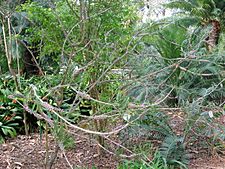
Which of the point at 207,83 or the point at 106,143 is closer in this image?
the point at 106,143

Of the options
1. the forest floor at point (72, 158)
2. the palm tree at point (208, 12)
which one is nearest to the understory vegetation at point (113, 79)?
the forest floor at point (72, 158)

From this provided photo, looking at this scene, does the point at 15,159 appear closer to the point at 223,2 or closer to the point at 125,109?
the point at 125,109

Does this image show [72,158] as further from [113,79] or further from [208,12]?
[208,12]

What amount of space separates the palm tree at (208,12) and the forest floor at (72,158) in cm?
540

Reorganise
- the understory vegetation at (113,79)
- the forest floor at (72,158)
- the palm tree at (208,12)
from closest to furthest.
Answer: the understory vegetation at (113,79) < the forest floor at (72,158) < the palm tree at (208,12)

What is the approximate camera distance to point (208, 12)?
8.82m

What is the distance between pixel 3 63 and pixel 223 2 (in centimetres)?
557

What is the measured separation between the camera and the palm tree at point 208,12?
28.6 ft

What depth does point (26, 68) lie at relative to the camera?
6.80m

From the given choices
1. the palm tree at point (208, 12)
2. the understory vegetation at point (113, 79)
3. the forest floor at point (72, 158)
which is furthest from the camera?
the palm tree at point (208, 12)

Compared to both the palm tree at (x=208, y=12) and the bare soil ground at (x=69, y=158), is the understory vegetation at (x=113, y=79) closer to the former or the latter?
the bare soil ground at (x=69, y=158)

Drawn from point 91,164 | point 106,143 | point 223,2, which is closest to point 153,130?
point 106,143

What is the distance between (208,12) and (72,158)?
21.0 ft

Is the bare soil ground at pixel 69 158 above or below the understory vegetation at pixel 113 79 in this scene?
below
